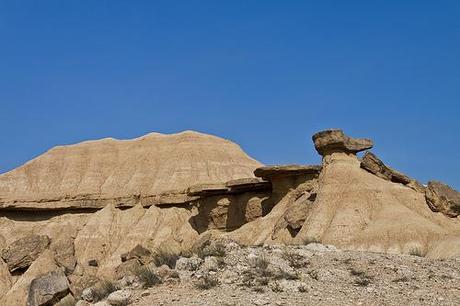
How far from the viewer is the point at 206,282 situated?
44.9 feet

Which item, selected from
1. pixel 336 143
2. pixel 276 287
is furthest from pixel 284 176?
pixel 276 287

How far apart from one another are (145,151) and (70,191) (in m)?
9.10

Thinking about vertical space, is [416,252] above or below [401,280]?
above

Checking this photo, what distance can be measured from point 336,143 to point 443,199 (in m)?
6.13

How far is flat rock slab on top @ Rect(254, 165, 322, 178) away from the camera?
1570 inches

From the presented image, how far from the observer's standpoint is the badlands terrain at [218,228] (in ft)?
45.9

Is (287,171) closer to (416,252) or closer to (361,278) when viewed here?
(416,252)

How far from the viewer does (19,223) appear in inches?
2386

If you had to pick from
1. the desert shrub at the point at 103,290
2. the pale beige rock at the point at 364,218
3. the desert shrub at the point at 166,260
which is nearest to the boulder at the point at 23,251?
the pale beige rock at the point at 364,218

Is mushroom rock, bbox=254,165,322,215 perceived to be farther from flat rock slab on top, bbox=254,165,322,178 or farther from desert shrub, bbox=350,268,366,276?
desert shrub, bbox=350,268,366,276

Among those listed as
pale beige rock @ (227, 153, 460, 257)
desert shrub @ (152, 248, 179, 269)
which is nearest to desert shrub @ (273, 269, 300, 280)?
desert shrub @ (152, 248, 179, 269)

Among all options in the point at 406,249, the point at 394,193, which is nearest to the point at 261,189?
the point at 394,193

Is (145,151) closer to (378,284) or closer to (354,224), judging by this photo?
(354,224)

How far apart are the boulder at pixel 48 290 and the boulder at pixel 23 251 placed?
23300mm
